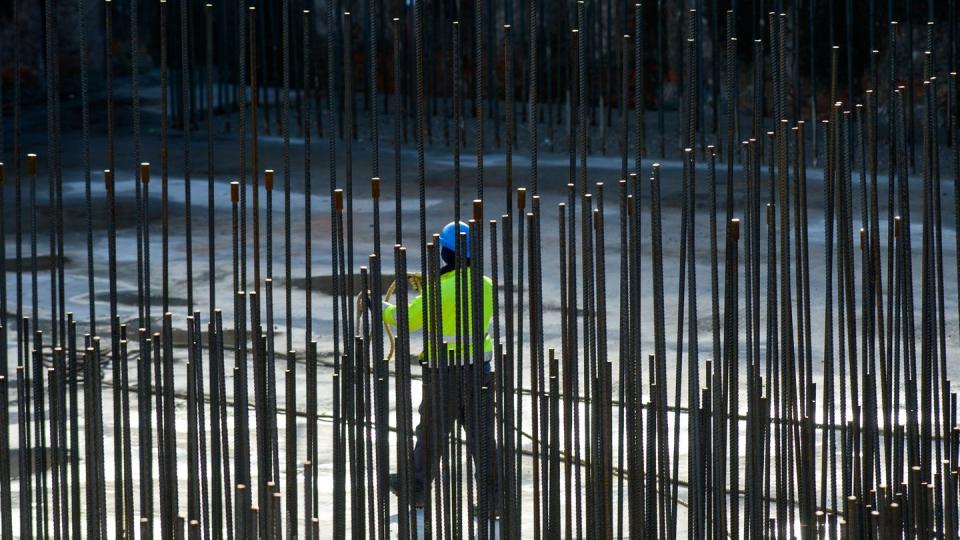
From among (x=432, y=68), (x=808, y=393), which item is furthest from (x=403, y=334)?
(x=432, y=68)

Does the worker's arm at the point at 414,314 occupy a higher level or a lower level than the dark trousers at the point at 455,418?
higher

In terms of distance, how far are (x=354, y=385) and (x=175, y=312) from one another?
3.69 m

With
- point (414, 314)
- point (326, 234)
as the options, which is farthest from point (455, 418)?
point (326, 234)

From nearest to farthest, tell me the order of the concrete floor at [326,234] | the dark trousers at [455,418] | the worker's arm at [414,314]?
the dark trousers at [455,418]
the worker's arm at [414,314]
the concrete floor at [326,234]

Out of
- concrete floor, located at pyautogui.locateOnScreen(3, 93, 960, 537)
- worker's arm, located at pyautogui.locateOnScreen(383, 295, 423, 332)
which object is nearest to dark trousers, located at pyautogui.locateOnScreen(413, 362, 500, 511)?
worker's arm, located at pyautogui.locateOnScreen(383, 295, 423, 332)

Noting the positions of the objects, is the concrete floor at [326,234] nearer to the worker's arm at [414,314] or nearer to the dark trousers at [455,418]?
the worker's arm at [414,314]

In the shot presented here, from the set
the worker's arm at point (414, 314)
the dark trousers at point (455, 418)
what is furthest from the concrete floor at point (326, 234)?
the dark trousers at point (455, 418)

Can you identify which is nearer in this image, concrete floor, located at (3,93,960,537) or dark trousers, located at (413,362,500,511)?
dark trousers, located at (413,362,500,511)

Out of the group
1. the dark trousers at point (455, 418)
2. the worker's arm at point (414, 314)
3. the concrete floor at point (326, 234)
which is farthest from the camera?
the concrete floor at point (326, 234)

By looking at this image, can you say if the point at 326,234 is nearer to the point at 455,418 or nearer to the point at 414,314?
the point at 414,314

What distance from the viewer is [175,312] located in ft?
20.6

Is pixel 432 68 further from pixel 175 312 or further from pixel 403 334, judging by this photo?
pixel 403 334

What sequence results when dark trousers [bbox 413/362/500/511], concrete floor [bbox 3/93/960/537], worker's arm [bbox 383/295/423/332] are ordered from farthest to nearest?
concrete floor [bbox 3/93/960/537], worker's arm [bbox 383/295/423/332], dark trousers [bbox 413/362/500/511]

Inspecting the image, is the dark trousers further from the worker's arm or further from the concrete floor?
the concrete floor
